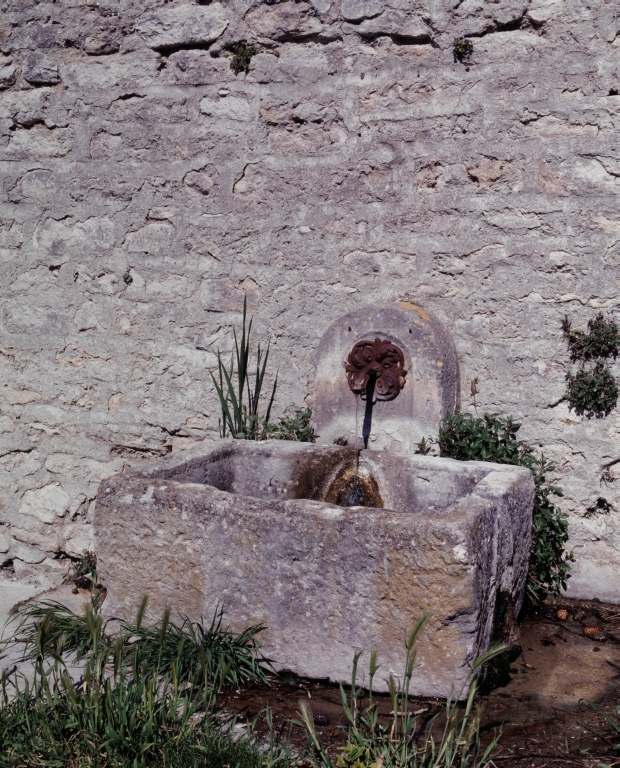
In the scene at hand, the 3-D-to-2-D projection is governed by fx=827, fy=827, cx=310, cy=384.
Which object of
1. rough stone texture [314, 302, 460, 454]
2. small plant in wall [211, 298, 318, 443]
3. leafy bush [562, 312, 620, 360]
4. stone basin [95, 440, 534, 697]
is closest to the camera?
stone basin [95, 440, 534, 697]

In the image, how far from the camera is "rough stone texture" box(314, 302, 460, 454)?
12.1 ft

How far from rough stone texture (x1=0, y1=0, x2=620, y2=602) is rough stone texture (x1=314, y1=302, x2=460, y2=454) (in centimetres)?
11

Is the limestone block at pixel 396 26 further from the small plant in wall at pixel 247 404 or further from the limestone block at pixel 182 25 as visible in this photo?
the small plant in wall at pixel 247 404

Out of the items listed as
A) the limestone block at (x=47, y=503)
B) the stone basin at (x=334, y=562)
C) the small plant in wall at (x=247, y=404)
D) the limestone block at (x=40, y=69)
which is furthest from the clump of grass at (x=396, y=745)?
the limestone block at (x=40, y=69)

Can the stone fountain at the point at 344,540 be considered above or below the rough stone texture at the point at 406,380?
below

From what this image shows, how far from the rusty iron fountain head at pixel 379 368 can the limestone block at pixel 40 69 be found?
2.26 meters

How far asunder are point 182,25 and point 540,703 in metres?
3.51

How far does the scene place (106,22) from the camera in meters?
4.32

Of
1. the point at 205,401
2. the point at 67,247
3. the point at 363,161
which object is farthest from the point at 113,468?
the point at 363,161

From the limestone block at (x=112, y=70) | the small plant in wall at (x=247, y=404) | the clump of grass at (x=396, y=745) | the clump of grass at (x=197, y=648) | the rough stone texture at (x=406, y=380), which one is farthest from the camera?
the limestone block at (x=112, y=70)

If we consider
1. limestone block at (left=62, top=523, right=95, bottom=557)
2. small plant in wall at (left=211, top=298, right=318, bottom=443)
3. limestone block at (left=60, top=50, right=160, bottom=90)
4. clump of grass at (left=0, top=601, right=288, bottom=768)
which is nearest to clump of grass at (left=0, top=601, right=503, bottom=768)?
clump of grass at (left=0, top=601, right=288, bottom=768)

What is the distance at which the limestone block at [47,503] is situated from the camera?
448 centimetres

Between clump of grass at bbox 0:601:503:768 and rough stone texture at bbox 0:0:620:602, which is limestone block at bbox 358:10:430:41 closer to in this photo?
rough stone texture at bbox 0:0:620:602

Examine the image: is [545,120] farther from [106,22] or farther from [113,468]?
[113,468]
